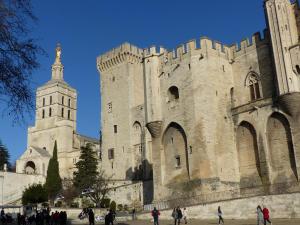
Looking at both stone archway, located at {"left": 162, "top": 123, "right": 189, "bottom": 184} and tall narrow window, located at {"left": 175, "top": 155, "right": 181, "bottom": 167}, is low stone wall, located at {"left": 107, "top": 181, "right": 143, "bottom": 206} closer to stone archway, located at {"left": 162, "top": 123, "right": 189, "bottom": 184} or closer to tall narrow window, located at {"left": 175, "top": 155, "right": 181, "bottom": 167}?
stone archway, located at {"left": 162, "top": 123, "right": 189, "bottom": 184}

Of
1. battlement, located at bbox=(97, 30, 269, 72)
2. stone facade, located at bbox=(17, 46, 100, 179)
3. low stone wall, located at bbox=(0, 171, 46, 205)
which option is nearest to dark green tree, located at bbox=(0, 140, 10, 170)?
A: stone facade, located at bbox=(17, 46, 100, 179)

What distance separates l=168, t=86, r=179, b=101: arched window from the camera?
3477 cm

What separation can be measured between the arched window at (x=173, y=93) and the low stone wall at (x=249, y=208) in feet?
34.3

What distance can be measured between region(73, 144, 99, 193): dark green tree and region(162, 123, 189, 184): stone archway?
11.4 m

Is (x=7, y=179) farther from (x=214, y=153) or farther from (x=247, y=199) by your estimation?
(x=247, y=199)

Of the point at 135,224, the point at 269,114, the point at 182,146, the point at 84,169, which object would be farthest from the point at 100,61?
the point at 135,224

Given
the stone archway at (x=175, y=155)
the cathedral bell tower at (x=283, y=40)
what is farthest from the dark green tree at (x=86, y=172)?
the cathedral bell tower at (x=283, y=40)

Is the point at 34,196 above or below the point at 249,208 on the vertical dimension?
above

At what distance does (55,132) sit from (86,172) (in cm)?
2331

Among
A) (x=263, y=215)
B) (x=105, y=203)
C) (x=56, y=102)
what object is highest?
(x=56, y=102)

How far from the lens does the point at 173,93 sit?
35094mm

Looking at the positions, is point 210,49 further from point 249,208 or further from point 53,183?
point 53,183

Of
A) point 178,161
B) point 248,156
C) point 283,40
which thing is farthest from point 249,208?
point 283,40

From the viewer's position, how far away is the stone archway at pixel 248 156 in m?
30.9
